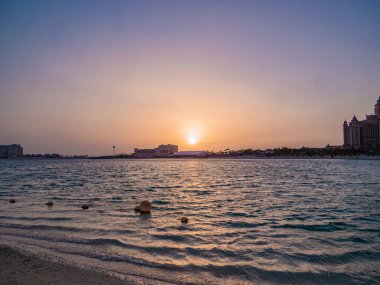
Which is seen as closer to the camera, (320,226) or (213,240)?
(213,240)

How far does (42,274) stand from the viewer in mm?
7809

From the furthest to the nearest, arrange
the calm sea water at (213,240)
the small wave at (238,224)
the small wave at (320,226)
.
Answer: the small wave at (238,224), the small wave at (320,226), the calm sea water at (213,240)

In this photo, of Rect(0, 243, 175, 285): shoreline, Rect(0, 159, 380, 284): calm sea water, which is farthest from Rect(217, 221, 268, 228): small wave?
Rect(0, 243, 175, 285): shoreline

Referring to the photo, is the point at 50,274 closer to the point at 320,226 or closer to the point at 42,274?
the point at 42,274

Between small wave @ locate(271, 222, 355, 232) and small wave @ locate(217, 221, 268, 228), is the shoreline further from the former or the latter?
small wave @ locate(271, 222, 355, 232)

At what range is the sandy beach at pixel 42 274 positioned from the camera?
24.1ft

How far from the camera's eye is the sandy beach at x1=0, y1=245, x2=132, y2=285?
7352 millimetres

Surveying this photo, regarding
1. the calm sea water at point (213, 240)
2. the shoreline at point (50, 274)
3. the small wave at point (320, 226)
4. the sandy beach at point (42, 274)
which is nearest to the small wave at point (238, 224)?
the calm sea water at point (213, 240)

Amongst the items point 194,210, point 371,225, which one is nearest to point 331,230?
point 371,225

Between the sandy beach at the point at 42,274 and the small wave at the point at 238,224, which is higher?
the sandy beach at the point at 42,274

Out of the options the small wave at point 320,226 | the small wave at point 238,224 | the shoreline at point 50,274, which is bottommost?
the small wave at point 320,226

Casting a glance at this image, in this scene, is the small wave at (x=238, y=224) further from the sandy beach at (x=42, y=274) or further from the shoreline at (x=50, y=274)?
the sandy beach at (x=42, y=274)

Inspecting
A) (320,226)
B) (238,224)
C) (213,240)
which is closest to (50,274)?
(213,240)

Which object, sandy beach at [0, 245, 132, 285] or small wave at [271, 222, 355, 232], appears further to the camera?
small wave at [271, 222, 355, 232]
